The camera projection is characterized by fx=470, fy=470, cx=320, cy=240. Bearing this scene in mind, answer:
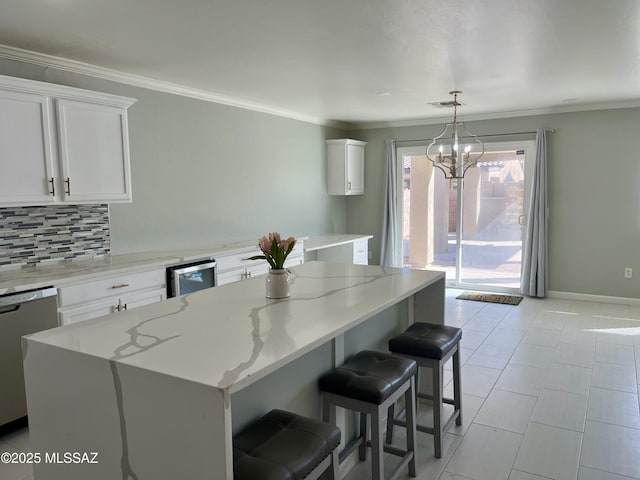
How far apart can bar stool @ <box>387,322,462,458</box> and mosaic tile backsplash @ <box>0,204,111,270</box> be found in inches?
102

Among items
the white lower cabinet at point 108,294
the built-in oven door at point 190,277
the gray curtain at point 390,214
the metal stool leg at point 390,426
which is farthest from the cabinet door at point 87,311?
the gray curtain at point 390,214

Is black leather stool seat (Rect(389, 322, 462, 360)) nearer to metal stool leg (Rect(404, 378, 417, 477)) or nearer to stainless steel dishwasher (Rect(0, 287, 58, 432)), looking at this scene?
metal stool leg (Rect(404, 378, 417, 477))

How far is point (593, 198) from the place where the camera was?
5.96m

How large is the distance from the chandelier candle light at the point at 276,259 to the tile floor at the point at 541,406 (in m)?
1.03

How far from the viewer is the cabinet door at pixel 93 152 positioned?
3289 mm

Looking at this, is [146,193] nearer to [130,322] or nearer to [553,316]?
[130,322]

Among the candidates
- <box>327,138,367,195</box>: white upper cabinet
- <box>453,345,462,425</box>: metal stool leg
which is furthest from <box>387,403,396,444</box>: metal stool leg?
<box>327,138,367,195</box>: white upper cabinet

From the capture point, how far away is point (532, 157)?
6.32m

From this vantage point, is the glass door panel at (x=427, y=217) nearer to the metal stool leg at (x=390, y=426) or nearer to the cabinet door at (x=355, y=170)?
the cabinet door at (x=355, y=170)

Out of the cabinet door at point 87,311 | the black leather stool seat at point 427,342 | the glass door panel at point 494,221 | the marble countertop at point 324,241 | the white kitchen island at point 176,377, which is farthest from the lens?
the glass door panel at point 494,221

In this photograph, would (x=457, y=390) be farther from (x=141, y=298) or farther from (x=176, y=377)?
(x=141, y=298)

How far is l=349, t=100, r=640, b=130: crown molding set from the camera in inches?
224

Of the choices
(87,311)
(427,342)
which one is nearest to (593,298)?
(427,342)

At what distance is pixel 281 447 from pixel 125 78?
3558 millimetres
